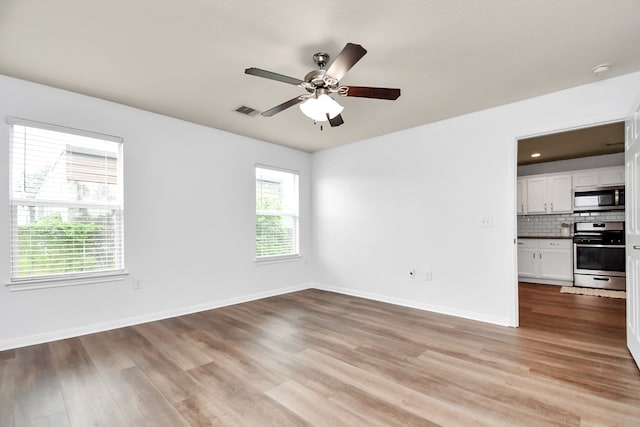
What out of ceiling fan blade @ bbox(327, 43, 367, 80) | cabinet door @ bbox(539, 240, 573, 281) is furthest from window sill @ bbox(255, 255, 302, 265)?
cabinet door @ bbox(539, 240, 573, 281)

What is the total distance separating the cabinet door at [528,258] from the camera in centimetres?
605

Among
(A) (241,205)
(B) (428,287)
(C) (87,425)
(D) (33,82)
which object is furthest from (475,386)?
(D) (33,82)

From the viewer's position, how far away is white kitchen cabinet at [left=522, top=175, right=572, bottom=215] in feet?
19.4

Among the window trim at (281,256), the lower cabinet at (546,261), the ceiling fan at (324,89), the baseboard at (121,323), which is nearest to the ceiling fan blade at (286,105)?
the ceiling fan at (324,89)

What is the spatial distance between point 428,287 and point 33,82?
16.5ft

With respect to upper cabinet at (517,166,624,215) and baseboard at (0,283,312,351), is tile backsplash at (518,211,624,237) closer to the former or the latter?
upper cabinet at (517,166,624,215)

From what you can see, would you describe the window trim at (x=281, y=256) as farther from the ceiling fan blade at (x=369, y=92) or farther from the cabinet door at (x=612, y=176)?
the cabinet door at (x=612, y=176)

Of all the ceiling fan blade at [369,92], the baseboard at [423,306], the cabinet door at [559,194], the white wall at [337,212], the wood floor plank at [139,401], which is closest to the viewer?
the wood floor plank at [139,401]

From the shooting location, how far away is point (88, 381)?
2.25 meters

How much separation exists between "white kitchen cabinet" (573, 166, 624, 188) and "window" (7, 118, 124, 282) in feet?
25.1

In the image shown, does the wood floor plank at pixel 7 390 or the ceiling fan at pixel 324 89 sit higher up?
the ceiling fan at pixel 324 89

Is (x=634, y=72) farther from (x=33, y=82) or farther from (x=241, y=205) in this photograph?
(x=33, y=82)

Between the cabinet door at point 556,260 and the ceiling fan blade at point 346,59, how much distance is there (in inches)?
233

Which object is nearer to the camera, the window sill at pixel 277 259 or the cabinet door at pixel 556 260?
the window sill at pixel 277 259
